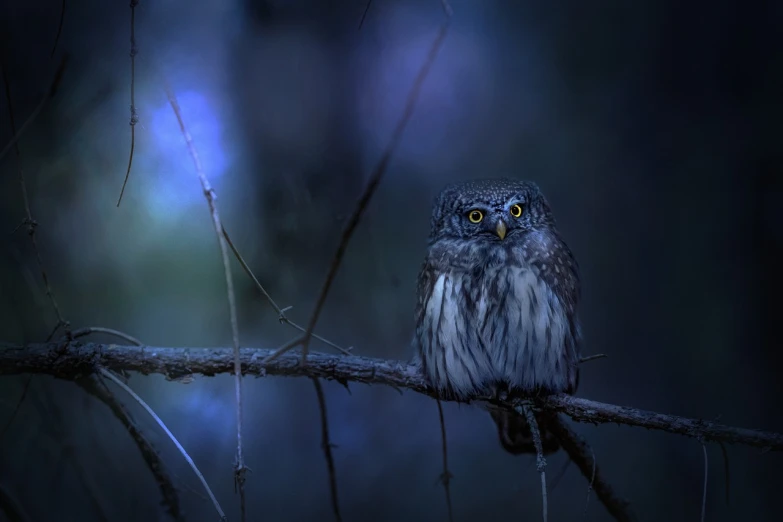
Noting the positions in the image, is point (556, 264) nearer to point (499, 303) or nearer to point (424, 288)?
point (499, 303)

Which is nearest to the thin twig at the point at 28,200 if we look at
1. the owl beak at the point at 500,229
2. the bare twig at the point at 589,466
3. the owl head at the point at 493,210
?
the owl head at the point at 493,210

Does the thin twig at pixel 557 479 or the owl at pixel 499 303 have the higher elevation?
the owl at pixel 499 303

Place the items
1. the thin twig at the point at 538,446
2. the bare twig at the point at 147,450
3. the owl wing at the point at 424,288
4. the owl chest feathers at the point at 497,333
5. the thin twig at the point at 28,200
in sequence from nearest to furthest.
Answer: the thin twig at the point at 538,446 < the thin twig at the point at 28,200 < the bare twig at the point at 147,450 < the owl chest feathers at the point at 497,333 < the owl wing at the point at 424,288

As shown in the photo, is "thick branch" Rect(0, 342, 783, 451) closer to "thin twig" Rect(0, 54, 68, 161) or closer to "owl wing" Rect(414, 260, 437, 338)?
"owl wing" Rect(414, 260, 437, 338)

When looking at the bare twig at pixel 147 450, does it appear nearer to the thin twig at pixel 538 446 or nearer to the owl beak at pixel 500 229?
the thin twig at pixel 538 446

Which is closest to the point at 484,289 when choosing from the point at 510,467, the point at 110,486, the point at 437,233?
the point at 437,233

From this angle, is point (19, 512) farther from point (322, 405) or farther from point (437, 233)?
point (437, 233)
